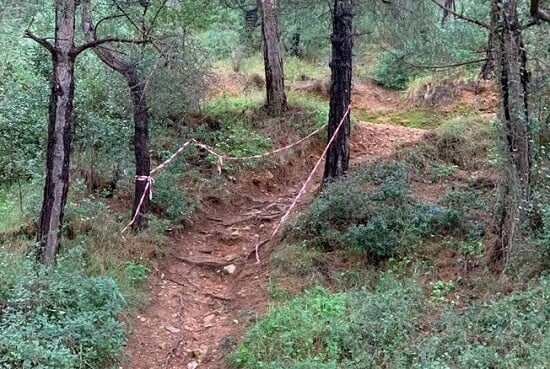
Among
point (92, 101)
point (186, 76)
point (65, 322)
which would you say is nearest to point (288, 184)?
point (186, 76)

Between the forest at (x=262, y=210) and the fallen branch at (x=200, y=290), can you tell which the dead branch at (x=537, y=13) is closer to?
the forest at (x=262, y=210)

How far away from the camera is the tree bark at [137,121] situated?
25.7ft

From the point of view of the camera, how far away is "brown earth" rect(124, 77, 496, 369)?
5824 millimetres

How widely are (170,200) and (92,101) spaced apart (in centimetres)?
322

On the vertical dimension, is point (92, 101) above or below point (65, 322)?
above

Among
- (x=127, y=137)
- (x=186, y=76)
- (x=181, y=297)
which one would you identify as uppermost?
(x=186, y=76)

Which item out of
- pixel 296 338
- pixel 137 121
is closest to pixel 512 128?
pixel 296 338

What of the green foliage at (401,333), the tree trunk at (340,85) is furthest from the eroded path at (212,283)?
the tree trunk at (340,85)

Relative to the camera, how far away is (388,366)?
4.75 meters

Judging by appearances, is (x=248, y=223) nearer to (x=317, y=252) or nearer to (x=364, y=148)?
(x=317, y=252)

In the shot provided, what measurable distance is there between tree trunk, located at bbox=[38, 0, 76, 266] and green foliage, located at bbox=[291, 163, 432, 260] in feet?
9.55

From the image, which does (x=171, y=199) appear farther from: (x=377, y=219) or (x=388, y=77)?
(x=388, y=77)

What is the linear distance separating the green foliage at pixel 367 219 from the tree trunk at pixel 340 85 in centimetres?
56

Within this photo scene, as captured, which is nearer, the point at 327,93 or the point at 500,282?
the point at 500,282
